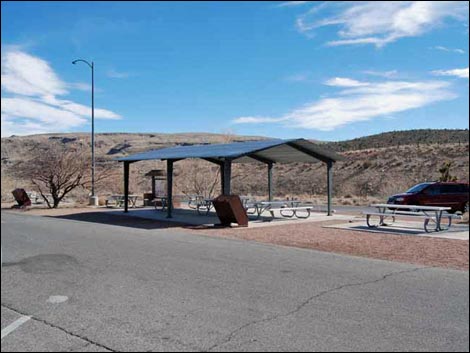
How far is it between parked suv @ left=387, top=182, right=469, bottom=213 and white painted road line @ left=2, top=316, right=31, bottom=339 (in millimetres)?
15069

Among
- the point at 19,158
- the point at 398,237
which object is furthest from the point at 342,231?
the point at 19,158

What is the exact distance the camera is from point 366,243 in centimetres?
1099

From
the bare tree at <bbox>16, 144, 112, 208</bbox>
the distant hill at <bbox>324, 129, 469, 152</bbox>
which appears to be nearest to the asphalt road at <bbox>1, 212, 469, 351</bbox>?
the bare tree at <bbox>16, 144, 112, 208</bbox>

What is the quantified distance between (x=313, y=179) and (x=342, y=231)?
34.4 meters

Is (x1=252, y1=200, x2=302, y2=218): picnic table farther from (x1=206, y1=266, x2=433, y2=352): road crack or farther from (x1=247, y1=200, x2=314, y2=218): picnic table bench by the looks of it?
(x1=206, y1=266, x2=433, y2=352): road crack

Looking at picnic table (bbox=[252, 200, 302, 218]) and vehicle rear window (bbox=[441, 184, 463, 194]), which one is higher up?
vehicle rear window (bbox=[441, 184, 463, 194])

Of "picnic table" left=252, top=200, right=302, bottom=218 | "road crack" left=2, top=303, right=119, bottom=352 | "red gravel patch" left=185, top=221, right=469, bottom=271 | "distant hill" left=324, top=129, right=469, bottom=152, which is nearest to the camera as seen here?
"road crack" left=2, top=303, right=119, bottom=352

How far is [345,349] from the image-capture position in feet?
13.5

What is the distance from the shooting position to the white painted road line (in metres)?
4.65

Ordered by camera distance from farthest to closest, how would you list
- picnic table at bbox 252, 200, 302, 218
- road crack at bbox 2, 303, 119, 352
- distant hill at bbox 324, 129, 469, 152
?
distant hill at bbox 324, 129, 469, 152 → picnic table at bbox 252, 200, 302, 218 → road crack at bbox 2, 303, 119, 352

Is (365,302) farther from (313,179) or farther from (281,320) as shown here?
(313,179)

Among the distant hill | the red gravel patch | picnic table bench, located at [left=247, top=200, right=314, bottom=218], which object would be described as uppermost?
the distant hill

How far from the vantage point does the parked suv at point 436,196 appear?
1772 cm

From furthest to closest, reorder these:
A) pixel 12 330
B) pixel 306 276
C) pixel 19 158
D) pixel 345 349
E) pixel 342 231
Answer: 1. pixel 342 231
2. pixel 306 276
3. pixel 19 158
4. pixel 12 330
5. pixel 345 349
